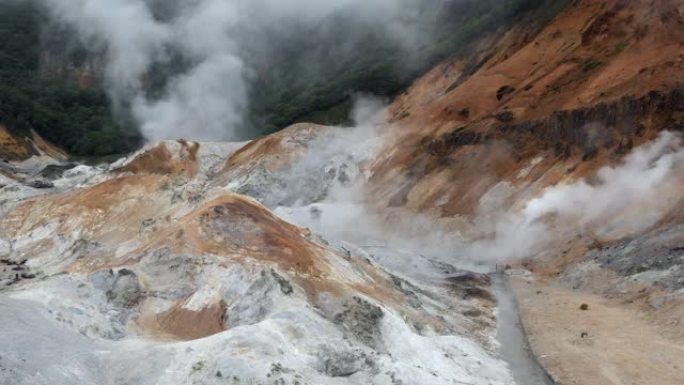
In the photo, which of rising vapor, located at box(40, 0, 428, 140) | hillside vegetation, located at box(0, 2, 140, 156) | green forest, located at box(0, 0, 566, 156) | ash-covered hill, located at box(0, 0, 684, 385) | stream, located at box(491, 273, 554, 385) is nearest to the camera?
ash-covered hill, located at box(0, 0, 684, 385)

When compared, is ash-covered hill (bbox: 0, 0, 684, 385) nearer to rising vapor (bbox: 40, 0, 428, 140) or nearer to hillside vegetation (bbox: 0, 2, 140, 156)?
hillside vegetation (bbox: 0, 2, 140, 156)

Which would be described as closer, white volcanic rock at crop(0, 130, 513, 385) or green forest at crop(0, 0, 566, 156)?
white volcanic rock at crop(0, 130, 513, 385)

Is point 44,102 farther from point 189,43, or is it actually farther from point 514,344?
point 514,344

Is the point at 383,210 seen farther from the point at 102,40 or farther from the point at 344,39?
the point at 102,40

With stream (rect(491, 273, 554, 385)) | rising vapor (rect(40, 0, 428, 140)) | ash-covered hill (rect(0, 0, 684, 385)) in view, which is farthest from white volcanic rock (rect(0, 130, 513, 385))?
rising vapor (rect(40, 0, 428, 140))

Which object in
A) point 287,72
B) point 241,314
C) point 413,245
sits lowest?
point 241,314

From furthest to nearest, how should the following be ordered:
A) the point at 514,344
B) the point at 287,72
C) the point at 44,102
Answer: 1. the point at 287,72
2. the point at 44,102
3. the point at 514,344

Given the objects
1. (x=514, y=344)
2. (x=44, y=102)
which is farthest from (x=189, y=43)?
(x=514, y=344)

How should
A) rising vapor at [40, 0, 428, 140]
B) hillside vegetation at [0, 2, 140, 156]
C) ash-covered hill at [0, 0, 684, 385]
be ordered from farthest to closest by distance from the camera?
rising vapor at [40, 0, 428, 140] < hillside vegetation at [0, 2, 140, 156] < ash-covered hill at [0, 0, 684, 385]

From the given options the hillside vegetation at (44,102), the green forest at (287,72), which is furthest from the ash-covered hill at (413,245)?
the hillside vegetation at (44,102)
